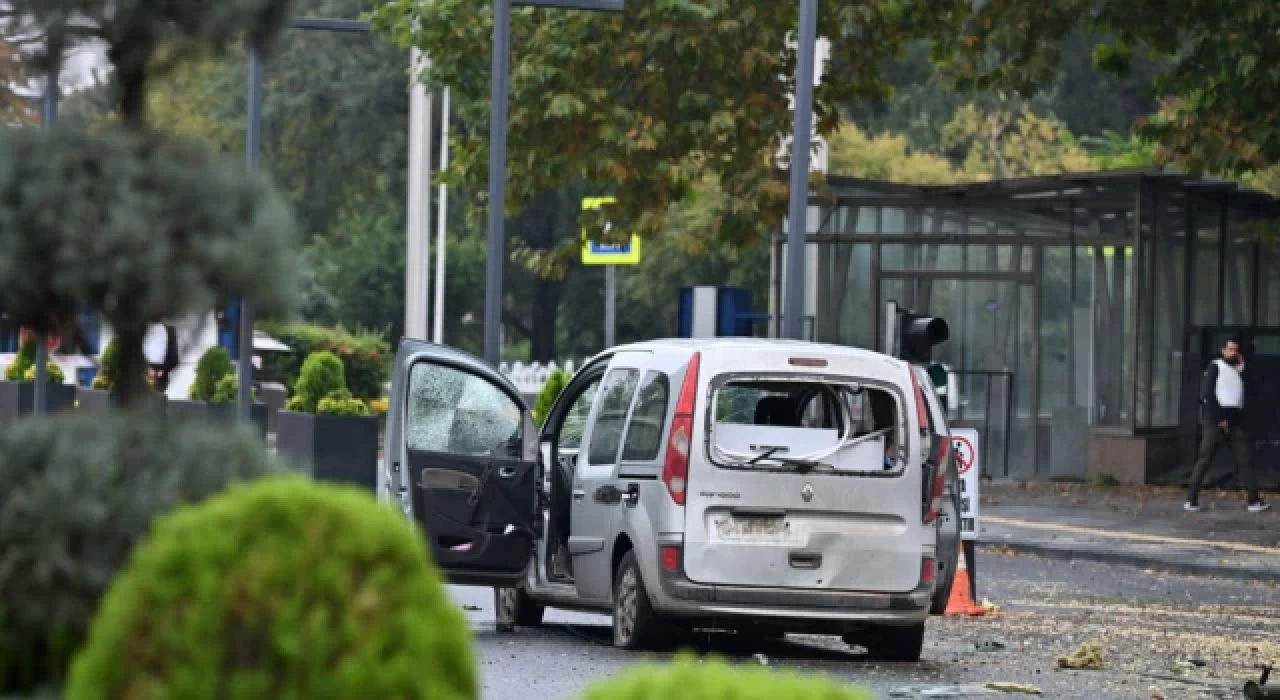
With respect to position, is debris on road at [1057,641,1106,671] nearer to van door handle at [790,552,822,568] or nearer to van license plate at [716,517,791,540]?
van door handle at [790,552,822,568]

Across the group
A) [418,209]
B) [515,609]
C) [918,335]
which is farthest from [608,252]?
[418,209]

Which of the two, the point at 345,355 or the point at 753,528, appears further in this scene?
the point at 345,355

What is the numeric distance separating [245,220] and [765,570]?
850cm

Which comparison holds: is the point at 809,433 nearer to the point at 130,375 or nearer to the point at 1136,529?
the point at 130,375

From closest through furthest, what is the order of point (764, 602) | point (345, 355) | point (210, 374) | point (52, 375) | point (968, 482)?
point (764, 602) < point (968, 482) < point (210, 374) < point (52, 375) < point (345, 355)

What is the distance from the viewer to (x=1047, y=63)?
26.5m

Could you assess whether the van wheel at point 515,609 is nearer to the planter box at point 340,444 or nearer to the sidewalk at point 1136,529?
the sidewalk at point 1136,529

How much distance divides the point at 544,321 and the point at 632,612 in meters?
61.9

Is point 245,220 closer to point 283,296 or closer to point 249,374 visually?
point 283,296

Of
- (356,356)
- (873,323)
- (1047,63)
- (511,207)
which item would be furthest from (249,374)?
(356,356)

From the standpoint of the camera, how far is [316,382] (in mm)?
28656

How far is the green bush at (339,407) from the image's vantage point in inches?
1112

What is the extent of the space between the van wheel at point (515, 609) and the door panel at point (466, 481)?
1.32 metres

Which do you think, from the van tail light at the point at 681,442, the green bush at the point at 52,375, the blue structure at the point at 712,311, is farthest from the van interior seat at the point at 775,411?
the green bush at the point at 52,375
